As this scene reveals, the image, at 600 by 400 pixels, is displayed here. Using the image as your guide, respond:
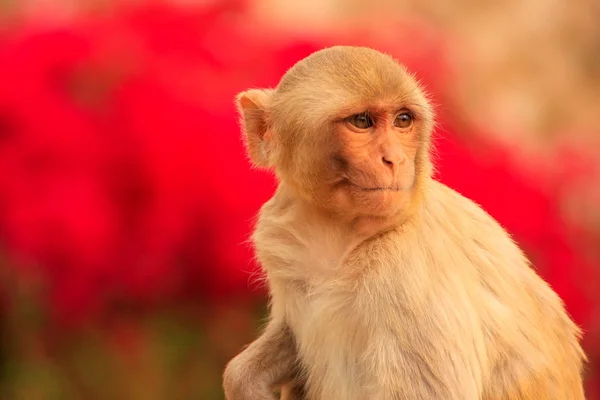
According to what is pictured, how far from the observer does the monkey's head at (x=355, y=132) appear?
8.16 feet

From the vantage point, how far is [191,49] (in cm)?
435

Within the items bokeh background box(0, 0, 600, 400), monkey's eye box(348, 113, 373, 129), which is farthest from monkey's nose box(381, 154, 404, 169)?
bokeh background box(0, 0, 600, 400)

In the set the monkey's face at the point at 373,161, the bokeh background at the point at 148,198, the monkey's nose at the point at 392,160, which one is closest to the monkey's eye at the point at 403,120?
the monkey's face at the point at 373,161

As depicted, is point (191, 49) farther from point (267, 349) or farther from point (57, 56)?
point (267, 349)

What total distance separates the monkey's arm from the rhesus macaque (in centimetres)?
2

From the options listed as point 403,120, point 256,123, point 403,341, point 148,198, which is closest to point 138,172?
point 148,198

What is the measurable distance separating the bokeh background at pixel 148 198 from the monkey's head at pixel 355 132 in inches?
48.7

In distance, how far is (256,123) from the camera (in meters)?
2.80

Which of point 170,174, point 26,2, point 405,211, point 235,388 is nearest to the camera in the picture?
point 405,211

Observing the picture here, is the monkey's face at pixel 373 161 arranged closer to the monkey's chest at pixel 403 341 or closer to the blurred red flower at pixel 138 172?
the monkey's chest at pixel 403 341

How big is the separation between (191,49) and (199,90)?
0.81ft

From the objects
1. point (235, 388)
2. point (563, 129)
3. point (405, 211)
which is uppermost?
point (405, 211)

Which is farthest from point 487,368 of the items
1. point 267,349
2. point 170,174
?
point 170,174

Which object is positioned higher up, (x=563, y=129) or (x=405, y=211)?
(x=405, y=211)
